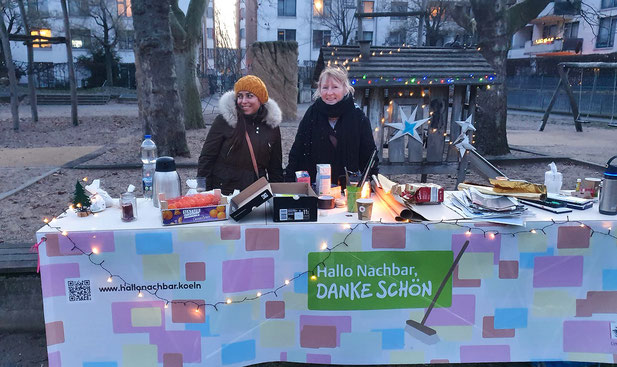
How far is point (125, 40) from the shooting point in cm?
3712

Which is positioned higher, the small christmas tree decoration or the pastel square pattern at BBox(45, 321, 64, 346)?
the small christmas tree decoration

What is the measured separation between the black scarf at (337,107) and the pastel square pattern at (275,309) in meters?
1.68

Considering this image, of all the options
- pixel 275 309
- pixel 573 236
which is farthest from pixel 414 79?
pixel 275 309

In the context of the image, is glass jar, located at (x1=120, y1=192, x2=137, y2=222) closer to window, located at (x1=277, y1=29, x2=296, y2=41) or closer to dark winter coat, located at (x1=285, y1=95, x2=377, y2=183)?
dark winter coat, located at (x1=285, y1=95, x2=377, y2=183)

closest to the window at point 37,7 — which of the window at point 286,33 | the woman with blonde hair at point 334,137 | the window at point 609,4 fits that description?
the window at point 286,33

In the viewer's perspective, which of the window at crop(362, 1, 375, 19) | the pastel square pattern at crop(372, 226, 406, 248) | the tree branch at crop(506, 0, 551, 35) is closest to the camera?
the pastel square pattern at crop(372, 226, 406, 248)

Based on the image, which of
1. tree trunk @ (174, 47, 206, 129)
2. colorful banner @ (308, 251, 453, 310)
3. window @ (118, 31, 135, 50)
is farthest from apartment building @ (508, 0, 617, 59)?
colorful banner @ (308, 251, 453, 310)

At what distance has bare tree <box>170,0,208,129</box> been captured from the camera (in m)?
13.4

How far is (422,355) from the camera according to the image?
2.90m

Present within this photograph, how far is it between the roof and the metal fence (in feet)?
54.2

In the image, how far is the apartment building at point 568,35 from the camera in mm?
32812

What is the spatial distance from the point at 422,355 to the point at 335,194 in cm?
116

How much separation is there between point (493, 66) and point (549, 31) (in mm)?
34968

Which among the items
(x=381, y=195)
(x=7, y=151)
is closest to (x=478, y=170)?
(x=381, y=195)
